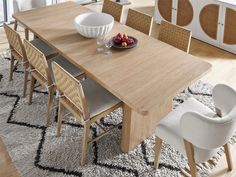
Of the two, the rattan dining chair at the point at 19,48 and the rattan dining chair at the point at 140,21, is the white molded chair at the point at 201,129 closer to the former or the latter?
the rattan dining chair at the point at 140,21

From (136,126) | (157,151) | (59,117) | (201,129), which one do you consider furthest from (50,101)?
(201,129)

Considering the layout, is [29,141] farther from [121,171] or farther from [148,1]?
[148,1]

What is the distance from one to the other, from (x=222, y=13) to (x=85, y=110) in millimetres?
2422

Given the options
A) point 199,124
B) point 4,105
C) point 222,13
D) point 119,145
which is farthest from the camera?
point 222,13

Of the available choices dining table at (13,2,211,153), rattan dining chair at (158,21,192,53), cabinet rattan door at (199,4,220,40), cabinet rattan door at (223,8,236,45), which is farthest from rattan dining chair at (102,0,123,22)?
cabinet rattan door at (223,8,236,45)

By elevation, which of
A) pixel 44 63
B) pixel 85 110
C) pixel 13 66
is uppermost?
pixel 44 63

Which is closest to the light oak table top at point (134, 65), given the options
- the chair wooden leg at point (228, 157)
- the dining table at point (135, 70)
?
the dining table at point (135, 70)

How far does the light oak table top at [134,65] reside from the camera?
2105 millimetres

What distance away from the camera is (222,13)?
151 inches

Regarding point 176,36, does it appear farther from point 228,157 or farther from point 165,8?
point 165,8

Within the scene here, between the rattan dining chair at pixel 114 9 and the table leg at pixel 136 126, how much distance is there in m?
1.24

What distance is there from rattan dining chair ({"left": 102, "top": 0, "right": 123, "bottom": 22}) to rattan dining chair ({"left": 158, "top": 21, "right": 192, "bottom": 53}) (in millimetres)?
665

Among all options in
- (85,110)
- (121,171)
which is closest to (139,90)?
(85,110)

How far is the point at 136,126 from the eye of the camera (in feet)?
8.15
